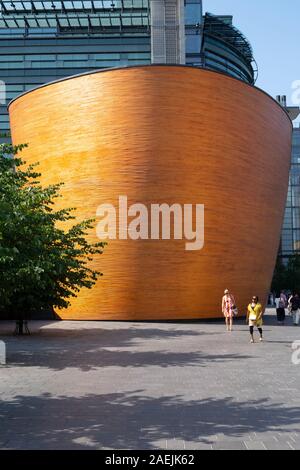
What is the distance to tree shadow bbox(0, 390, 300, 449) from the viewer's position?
5.30 m

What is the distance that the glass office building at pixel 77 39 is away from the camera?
44.1m

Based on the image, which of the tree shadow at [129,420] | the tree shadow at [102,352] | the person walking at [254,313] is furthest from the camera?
the person walking at [254,313]

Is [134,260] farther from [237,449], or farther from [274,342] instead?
[237,449]

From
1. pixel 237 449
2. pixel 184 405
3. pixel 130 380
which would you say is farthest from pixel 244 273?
pixel 237 449

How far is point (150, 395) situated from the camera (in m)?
7.61

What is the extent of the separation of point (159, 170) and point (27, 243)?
12.5m

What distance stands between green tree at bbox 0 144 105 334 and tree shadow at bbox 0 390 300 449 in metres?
2.34

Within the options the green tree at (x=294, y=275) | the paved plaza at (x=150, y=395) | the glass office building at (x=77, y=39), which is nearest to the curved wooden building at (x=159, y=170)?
the paved plaza at (x=150, y=395)

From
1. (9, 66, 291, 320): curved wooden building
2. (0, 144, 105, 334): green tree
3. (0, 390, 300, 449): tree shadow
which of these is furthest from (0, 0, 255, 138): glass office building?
(0, 390, 300, 449): tree shadow
